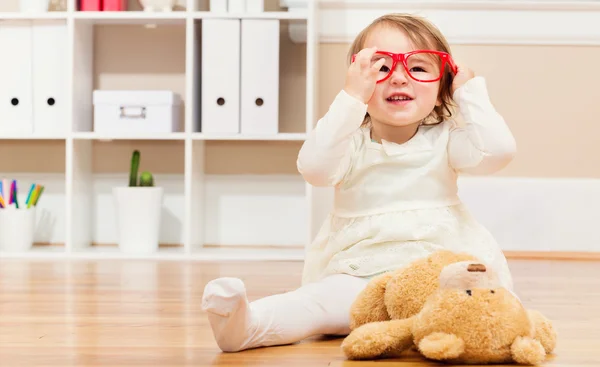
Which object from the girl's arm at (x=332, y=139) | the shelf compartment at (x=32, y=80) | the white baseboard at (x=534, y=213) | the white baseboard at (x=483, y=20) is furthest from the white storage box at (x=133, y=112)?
the girl's arm at (x=332, y=139)

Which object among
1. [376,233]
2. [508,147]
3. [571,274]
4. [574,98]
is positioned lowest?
[571,274]

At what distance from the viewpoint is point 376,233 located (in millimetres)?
1227

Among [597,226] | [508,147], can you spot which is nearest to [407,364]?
[508,147]

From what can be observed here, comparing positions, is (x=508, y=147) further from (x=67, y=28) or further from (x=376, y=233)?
(x=67, y=28)

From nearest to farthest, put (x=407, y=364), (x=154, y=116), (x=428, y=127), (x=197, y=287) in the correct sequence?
(x=407, y=364), (x=428, y=127), (x=197, y=287), (x=154, y=116)

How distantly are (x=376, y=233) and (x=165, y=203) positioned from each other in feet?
4.25

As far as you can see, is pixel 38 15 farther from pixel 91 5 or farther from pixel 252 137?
pixel 252 137

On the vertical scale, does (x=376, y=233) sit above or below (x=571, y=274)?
above

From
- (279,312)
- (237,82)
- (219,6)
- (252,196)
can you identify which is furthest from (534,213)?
(279,312)

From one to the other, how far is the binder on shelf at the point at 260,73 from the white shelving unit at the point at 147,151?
0.11 ft

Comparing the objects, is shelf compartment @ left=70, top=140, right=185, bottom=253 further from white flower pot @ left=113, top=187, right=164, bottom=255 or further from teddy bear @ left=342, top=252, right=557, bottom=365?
teddy bear @ left=342, top=252, right=557, bottom=365

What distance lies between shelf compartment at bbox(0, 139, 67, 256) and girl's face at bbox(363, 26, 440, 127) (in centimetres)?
141

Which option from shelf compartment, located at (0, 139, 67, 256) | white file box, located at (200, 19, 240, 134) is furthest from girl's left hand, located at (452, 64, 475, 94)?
shelf compartment, located at (0, 139, 67, 256)

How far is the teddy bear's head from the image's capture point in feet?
3.01
